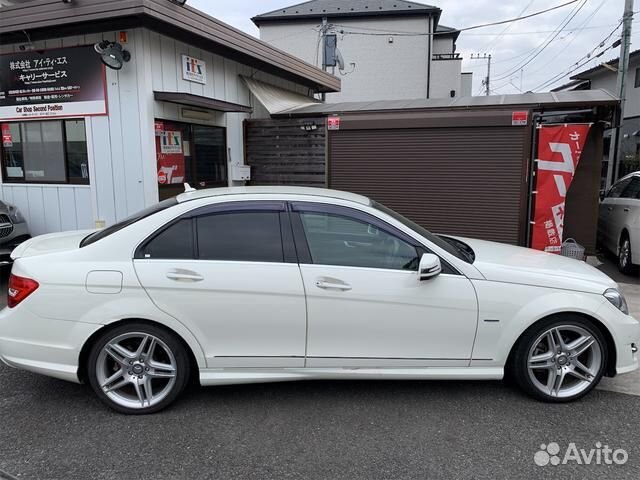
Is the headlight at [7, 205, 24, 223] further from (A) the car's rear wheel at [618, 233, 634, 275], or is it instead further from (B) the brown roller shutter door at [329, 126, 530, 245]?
(A) the car's rear wheel at [618, 233, 634, 275]

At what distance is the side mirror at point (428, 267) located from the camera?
10.6 ft

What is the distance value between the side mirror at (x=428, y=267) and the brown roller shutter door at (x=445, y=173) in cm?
522

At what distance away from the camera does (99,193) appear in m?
7.20

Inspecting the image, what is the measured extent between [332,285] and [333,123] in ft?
19.0

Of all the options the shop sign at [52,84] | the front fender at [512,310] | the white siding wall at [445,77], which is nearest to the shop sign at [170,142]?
the shop sign at [52,84]

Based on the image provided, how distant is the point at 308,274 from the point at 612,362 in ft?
7.29

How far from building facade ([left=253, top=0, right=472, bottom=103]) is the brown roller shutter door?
1818 cm

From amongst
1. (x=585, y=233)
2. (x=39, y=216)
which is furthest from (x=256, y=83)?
(x=585, y=233)

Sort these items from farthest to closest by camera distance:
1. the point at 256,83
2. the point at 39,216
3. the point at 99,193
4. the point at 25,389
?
the point at 256,83, the point at 39,216, the point at 99,193, the point at 25,389

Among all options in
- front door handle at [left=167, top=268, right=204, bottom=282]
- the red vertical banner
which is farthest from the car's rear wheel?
front door handle at [left=167, top=268, right=204, bottom=282]

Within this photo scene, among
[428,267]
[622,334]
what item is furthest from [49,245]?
[622,334]

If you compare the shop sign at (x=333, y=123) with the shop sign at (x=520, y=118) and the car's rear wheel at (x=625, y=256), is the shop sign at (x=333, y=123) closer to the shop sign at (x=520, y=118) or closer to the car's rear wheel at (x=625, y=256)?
the shop sign at (x=520, y=118)

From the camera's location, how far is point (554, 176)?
7.55 meters

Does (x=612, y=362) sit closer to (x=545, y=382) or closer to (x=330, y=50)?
(x=545, y=382)
